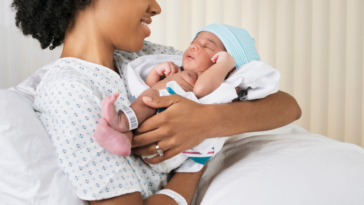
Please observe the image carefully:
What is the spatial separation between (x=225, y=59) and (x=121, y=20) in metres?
0.42

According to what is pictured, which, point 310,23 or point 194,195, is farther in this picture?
point 310,23

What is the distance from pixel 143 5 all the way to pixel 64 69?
38cm

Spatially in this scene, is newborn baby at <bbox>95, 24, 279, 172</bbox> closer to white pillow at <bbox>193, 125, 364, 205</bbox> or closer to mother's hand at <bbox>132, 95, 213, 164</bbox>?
mother's hand at <bbox>132, 95, 213, 164</bbox>

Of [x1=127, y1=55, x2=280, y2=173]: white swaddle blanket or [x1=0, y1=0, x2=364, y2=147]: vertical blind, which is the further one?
[x1=0, y1=0, x2=364, y2=147]: vertical blind

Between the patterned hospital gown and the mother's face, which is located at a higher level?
the mother's face

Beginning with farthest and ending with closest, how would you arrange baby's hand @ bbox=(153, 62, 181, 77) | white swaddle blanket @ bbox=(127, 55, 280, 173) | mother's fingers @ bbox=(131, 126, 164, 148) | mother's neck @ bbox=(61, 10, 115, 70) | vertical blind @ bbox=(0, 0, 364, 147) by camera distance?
vertical blind @ bbox=(0, 0, 364, 147)
baby's hand @ bbox=(153, 62, 181, 77)
mother's neck @ bbox=(61, 10, 115, 70)
white swaddle blanket @ bbox=(127, 55, 280, 173)
mother's fingers @ bbox=(131, 126, 164, 148)

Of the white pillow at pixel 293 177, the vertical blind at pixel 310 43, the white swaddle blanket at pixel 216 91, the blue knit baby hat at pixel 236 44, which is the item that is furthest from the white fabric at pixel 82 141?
the vertical blind at pixel 310 43

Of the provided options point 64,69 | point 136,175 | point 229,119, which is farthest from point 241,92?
point 64,69

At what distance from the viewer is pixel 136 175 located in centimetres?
94

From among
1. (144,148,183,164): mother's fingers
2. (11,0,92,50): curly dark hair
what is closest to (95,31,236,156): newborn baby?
(144,148,183,164): mother's fingers

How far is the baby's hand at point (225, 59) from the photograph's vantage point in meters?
1.17

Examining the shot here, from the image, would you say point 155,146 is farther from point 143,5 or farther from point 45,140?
point 143,5

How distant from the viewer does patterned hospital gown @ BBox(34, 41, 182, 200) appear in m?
0.79

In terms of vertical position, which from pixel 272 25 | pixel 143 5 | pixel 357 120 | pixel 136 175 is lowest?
pixel 357 120
